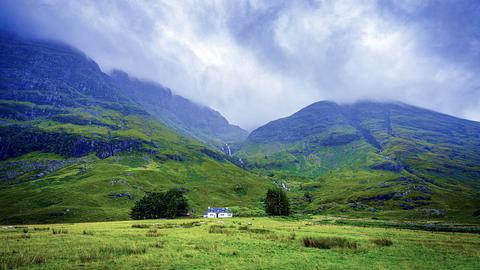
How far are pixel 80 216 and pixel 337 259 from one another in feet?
583

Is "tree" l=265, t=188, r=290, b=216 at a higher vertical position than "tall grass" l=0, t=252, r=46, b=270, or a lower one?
lower

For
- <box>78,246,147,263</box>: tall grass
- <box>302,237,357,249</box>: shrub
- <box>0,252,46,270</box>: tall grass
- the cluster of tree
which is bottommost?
the cluster of tree

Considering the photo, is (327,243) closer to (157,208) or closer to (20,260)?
(20,260)

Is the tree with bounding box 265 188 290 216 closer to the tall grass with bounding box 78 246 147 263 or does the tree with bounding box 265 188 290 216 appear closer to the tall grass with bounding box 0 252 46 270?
the tall grass with bounding box 78 246 147 263

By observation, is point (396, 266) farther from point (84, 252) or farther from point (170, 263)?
point (84, 252)

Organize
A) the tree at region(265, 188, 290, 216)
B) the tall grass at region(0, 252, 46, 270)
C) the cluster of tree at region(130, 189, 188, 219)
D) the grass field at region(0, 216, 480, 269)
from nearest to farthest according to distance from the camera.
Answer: the tall grass at region(0, 252, 46, 270) < the grass field at region(0, 216, 480, 269) < the cluster of tree at region(130, 189, 188, 219) < the tree at region(265, 188, 290, 216)

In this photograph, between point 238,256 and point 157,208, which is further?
point 157,208

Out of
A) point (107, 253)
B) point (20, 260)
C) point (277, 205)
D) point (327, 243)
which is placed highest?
point (20, 260)

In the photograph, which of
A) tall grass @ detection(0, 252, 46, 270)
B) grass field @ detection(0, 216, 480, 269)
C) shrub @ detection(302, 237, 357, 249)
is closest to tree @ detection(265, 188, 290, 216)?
grass field @ detection(0, 216, 480, 269)

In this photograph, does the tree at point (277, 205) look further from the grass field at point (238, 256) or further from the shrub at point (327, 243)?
the shrub at point (327, 243)

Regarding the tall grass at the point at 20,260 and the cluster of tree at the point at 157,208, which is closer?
the tall grass at the point at 20,260

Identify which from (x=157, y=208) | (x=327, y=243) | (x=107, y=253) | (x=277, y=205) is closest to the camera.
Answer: (x=107, y=253)

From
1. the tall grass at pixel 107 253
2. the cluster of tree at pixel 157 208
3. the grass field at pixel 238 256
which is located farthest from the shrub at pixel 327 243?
the cluster of tree at pixel 157 208

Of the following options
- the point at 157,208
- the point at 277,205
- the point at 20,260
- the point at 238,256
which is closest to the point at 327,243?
the point at 238,256
